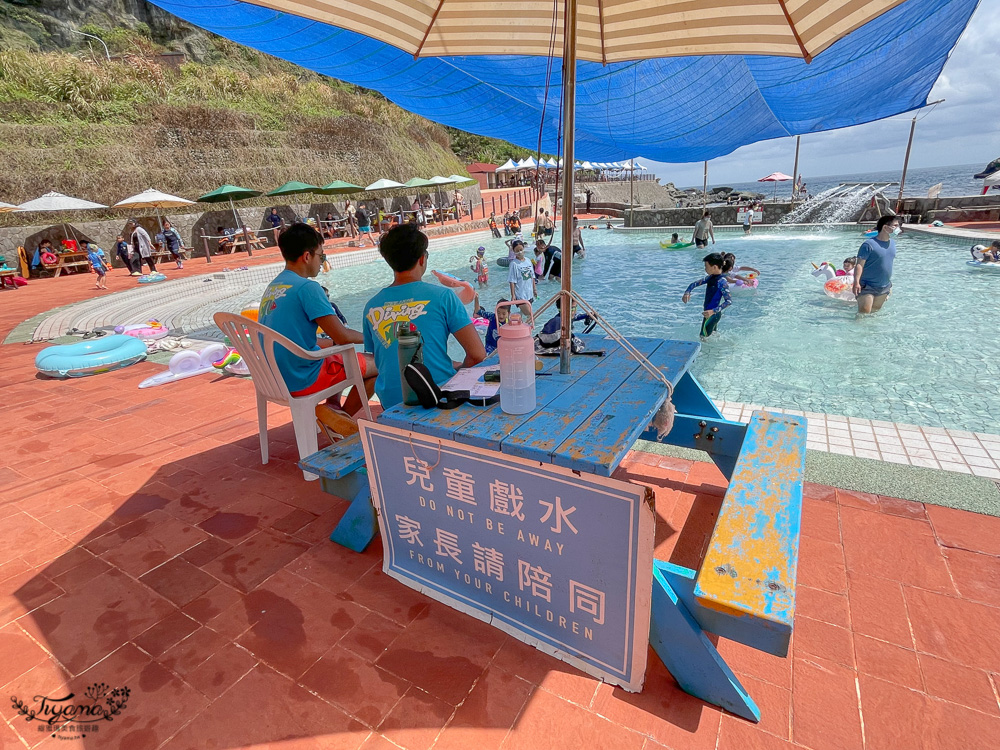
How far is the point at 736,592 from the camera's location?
1.54 metres

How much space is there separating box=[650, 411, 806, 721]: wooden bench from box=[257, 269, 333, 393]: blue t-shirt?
2509mm

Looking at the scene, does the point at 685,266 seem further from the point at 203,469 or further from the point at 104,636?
the point at 104,636

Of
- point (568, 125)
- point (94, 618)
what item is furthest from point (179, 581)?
point (568, 125)

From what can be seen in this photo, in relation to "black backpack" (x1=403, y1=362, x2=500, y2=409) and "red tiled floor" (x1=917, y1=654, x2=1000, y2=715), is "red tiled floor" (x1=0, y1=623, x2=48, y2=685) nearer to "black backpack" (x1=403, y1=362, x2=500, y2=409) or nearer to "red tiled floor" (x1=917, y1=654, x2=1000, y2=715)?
"black backpack" (x1=403, y1=362, x2=500, y2=409)

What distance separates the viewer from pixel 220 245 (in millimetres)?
20188

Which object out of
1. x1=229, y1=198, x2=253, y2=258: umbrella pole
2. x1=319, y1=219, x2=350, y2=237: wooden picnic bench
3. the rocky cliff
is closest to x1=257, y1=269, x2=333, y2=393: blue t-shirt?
x1=229, y1=198, x2=253, y2=258: umbrella pole

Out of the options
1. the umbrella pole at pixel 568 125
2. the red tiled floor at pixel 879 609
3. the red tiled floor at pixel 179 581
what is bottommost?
the red tiled floor at pixel 179 581

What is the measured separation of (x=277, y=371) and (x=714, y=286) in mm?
5601

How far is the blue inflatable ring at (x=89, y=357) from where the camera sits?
5883 millimetres

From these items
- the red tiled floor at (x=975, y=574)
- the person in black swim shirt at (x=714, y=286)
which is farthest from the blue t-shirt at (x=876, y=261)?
the red tiled floor at (x=975, y=574)

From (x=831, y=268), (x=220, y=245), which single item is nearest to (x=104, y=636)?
(x=831, y=268)

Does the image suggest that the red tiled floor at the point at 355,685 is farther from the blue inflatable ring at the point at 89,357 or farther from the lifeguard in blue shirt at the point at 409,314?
the blue inflatable ring at the point at 89,357
